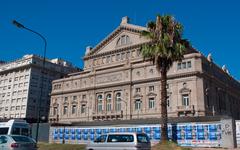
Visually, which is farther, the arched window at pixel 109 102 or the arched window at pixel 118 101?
the arched window at pixel 109 102

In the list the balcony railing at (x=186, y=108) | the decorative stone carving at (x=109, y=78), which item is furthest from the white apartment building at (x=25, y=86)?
the balcony railing at (x=186, y=108)

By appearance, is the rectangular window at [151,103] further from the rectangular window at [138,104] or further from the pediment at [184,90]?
the pediment at [184,90]

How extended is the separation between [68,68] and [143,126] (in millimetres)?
70080

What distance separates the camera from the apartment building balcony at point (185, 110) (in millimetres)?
54875

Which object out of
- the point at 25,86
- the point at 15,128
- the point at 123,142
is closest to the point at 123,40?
the point at 25,86

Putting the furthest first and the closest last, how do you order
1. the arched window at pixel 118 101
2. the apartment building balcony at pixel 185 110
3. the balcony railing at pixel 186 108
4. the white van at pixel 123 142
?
the arched window at pixel 118 101
the balcony railing at pixel 186 108
the apartment building balcony at pixel 185 110
the white van at pixel 123 142

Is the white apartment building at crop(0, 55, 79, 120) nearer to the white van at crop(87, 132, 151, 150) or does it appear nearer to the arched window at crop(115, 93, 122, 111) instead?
the arched window at crop(115, 93, 122, 111)

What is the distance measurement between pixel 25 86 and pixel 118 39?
35.0m

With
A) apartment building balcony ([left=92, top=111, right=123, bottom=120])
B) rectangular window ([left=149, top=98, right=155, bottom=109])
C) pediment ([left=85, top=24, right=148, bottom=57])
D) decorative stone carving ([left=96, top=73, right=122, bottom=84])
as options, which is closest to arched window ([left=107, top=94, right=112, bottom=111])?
apartment building balcony ([left=92, top=111, right=123, bottom=120])

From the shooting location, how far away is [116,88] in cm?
6700

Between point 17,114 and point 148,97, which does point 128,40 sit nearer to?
point 148,97

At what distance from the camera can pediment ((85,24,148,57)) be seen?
7244 centimetres

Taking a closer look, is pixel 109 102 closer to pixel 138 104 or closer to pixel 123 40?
pixel 138 104

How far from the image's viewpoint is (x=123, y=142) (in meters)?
21.9
